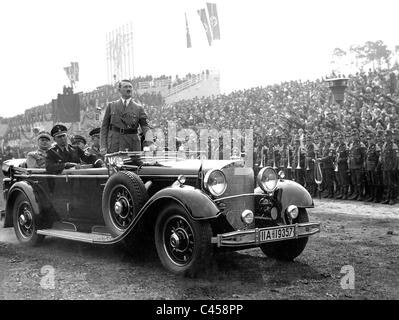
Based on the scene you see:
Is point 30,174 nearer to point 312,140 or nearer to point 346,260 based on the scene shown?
point 346,260

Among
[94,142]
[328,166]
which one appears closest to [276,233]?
[94,142]

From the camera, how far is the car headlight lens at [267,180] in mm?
6055

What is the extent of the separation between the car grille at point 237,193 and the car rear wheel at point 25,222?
9.99 ft

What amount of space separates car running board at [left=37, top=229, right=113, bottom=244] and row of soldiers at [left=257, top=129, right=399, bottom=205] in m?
7.82

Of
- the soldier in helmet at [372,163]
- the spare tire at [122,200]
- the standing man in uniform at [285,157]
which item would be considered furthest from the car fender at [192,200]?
the standing man in uniform at [285,157]

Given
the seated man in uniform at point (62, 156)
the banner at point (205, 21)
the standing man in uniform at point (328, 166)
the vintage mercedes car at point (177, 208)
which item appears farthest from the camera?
the banner at point (205, 21)

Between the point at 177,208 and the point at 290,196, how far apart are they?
1.45 m

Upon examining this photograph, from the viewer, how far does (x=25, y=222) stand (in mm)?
7609

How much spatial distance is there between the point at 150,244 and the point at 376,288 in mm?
2681

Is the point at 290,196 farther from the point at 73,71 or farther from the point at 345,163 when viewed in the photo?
the point at 73,71

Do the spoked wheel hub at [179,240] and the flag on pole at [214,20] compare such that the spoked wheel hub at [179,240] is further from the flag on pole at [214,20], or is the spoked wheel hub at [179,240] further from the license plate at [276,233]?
the flag on pole at [214,20]

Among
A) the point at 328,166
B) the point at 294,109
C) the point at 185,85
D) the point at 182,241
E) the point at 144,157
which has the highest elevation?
the point at 185,85

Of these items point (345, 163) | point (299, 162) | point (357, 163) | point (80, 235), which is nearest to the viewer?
point (80, 235)

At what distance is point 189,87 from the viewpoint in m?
37.7
